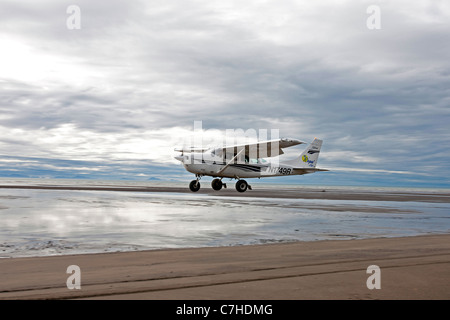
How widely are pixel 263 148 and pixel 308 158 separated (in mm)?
6301

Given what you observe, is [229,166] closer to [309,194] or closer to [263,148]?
[263,148]

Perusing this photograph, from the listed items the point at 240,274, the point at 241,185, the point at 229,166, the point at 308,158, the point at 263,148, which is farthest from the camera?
the point at 308,158

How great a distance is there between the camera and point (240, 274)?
15.7ft

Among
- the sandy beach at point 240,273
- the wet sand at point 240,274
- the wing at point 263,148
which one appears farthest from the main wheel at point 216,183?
the wet sand at point 240,274

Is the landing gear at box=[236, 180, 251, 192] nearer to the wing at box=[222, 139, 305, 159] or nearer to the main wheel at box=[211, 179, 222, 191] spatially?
the main wheel at box=[211, 179, 222, 191]

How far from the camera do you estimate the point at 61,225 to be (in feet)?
33.1

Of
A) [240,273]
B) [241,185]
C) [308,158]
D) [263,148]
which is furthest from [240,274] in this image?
[308,158]

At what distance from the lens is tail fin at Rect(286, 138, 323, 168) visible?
121 ft

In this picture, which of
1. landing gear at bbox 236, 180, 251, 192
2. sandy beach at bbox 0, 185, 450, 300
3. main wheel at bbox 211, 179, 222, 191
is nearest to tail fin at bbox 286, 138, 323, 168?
landing gear at bbox 236, 180, 251, 192

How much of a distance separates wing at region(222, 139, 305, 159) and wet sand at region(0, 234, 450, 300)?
24.2 metres

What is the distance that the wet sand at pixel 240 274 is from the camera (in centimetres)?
388

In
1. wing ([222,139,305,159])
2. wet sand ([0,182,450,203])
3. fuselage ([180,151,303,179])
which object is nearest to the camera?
wet sand ([0,182,450,203])

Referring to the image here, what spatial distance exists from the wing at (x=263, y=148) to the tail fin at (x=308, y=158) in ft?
12.6
